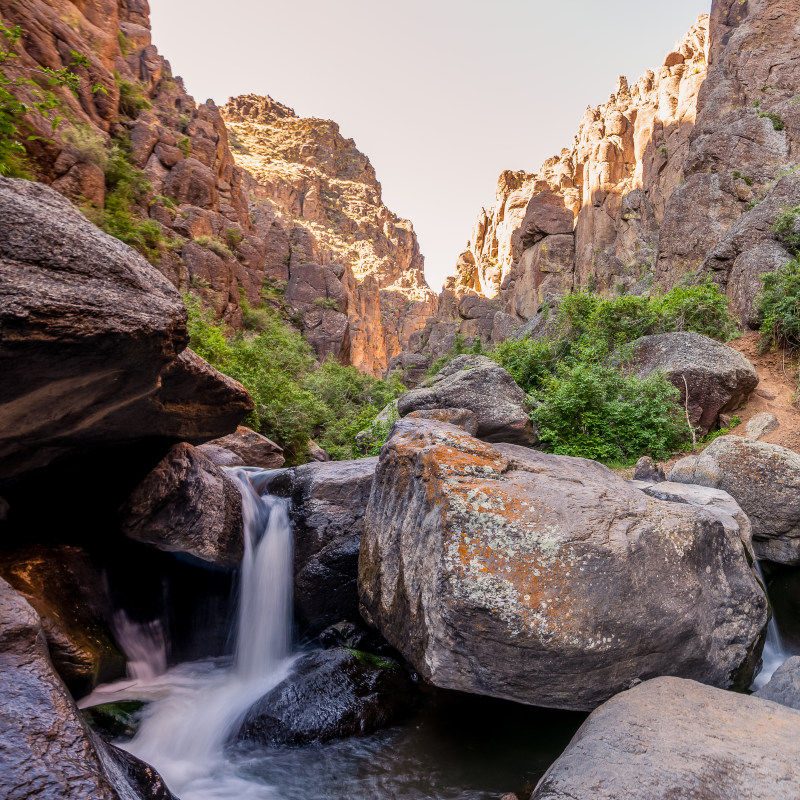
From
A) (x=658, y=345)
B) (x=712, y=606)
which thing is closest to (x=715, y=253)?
(x=658, y=345)

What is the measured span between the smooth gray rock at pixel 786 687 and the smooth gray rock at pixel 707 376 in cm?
680

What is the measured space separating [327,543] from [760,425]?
8546mm

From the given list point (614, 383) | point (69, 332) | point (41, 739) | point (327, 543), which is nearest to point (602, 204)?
point (614, 383)

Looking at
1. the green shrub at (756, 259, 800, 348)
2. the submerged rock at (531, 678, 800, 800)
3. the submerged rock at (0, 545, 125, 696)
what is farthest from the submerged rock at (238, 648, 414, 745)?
the green shrub at (756, 259, 800, 348)

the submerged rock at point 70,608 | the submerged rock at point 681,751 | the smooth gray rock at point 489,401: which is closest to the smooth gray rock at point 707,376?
the smooth gray rock at point 489,401

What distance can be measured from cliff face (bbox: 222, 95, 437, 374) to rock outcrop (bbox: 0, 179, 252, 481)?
214 ft

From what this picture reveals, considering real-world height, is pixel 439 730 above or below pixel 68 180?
below

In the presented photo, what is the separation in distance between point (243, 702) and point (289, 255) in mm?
45504

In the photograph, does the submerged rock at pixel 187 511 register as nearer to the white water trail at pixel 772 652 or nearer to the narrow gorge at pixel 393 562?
the narrow gorge at pixel 393 562

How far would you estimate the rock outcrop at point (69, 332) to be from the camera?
3.03 metres

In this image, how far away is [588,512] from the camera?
3891mm

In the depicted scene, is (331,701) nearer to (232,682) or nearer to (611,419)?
(232,682)

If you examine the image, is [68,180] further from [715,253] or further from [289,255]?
[289,255]

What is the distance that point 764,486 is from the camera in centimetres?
632
